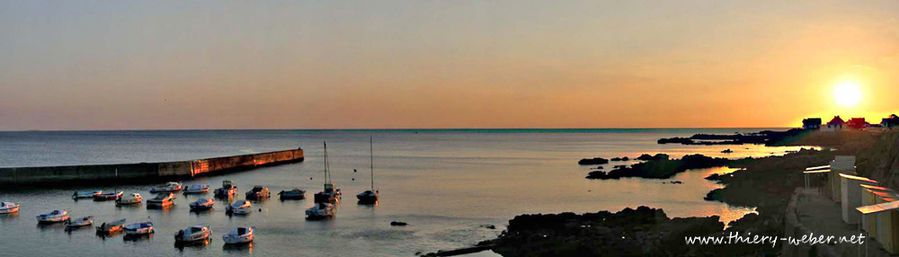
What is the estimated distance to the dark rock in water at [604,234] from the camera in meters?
34.2

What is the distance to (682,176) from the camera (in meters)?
85.6

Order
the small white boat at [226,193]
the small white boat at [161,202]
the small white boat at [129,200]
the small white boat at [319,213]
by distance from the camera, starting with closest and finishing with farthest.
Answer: the small white boat at [319,213] < the small white boat at [161,202] < the small white boat at [129,200] < the small white boat at [226,193]

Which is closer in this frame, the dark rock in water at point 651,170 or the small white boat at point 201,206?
the small white boat at point 201,206

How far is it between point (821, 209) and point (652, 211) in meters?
12.5

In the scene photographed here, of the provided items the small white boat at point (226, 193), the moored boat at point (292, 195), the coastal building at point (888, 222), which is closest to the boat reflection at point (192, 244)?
the moored boat at point (292, 195)

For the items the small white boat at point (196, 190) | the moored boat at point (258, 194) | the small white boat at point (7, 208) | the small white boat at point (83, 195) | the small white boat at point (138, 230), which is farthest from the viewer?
the small white boat at point (196, 190)

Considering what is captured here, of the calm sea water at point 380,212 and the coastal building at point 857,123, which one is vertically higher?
the coastal building at point 857,123

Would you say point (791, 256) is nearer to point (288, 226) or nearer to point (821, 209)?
point (821, 209)

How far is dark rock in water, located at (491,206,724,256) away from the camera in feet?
112

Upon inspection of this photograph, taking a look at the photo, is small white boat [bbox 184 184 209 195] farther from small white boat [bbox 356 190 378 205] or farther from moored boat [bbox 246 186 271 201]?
small white boat [bbox 356 190 378 205]

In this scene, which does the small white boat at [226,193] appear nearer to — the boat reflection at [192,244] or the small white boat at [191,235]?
the small white boat at [191,235]

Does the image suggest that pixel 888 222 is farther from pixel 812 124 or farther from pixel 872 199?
pixel 812 124

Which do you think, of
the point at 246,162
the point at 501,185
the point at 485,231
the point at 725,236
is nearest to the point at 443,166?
the point at 246,162

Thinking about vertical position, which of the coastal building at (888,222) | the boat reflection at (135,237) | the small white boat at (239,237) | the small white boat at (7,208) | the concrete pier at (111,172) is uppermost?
A: the coastal building at (888,222)
